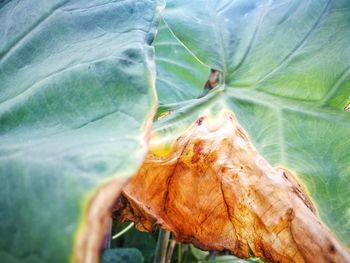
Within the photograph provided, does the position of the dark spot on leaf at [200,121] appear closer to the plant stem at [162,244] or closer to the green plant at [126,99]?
the green plant at [126,99]

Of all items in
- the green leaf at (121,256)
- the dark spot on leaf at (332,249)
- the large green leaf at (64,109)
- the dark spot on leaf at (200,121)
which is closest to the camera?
the large green leaf at (64,109)

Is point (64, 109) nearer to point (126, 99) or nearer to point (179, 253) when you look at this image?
point (126, 99)

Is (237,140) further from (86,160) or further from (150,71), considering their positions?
(86,160)

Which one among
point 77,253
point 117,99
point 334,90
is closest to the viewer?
point 77,253

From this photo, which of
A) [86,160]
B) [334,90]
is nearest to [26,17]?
[86,160]

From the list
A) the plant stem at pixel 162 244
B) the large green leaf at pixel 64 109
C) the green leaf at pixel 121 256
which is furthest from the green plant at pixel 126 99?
the green leaf at pixel 121 256

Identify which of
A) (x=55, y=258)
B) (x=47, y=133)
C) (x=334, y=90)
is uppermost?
(x=334, y=90)

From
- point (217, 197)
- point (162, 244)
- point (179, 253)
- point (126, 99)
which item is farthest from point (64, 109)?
point (179, 253)
